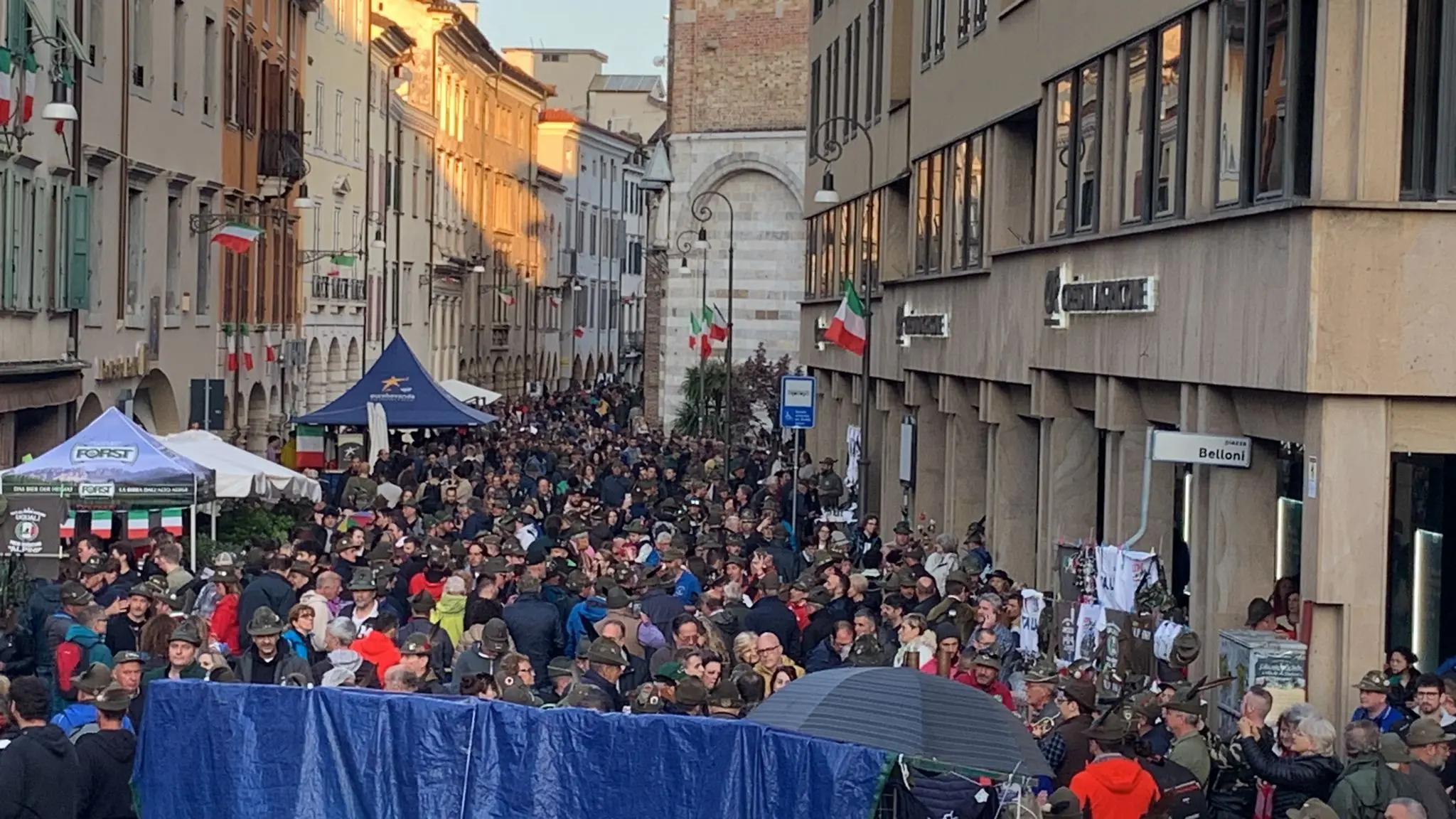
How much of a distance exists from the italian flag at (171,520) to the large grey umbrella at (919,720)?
12.7m

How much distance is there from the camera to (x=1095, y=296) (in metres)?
20.5

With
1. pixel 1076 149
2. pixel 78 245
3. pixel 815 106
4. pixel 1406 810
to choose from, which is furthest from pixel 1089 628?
pixel 815 106

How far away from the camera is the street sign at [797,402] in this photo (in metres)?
32.7

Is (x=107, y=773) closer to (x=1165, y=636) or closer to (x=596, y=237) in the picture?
(x=1165, y=636)

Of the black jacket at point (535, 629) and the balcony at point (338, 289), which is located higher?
the balcony at point (338, 289)

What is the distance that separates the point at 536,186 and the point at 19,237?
69327mm

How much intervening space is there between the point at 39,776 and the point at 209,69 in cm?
3175

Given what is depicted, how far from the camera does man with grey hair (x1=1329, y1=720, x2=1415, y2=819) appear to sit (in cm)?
1070

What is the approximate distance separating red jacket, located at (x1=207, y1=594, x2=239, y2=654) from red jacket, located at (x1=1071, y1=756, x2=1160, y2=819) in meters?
8.49

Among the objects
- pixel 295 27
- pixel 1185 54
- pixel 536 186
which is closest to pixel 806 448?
pixel 295 27

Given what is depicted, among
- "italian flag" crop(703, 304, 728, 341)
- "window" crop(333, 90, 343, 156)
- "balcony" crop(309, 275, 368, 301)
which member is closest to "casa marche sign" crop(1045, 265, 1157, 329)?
"italian flag" crop(703, 304, 728, 341)

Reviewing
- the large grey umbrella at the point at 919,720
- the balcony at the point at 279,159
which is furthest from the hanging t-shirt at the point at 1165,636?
the balcony at the point at 279,159

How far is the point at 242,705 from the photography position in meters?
11.8

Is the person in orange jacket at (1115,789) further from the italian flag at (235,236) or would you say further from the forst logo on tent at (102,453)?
the italian flag at (235,236)
